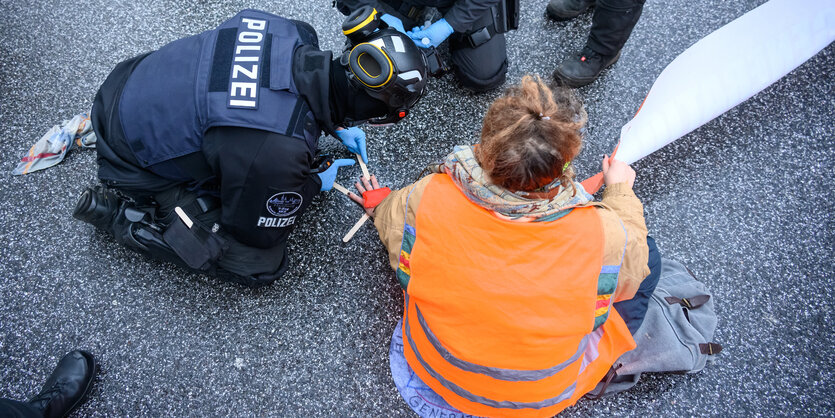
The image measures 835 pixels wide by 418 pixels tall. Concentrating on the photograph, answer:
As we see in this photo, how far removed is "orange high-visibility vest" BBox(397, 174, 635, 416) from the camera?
980mm

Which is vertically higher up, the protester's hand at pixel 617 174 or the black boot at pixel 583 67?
the black boot at pixel 583 67

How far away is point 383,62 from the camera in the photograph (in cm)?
117

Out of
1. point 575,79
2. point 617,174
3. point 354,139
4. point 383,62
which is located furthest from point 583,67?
point 383,62

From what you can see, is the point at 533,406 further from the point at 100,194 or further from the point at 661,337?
the point at 100,194

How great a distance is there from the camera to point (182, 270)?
1.62m

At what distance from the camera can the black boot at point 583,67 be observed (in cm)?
190

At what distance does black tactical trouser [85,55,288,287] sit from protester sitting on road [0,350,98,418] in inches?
14.8

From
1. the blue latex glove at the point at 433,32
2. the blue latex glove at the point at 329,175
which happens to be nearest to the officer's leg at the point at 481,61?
the blue latex glove at the point at 433,32

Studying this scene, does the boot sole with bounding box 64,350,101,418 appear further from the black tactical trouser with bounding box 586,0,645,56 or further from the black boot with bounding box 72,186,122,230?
the black tactical trouser with bounding box 586,0,645,56

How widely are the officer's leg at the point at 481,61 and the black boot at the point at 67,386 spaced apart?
1641 millimetres

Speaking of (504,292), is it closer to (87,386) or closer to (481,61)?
(481,61)

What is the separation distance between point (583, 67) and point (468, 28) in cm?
53

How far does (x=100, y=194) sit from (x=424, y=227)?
1.12m

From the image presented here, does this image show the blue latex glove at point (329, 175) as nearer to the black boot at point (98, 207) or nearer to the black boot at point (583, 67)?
the black boot at point (98, 207)
